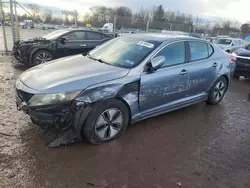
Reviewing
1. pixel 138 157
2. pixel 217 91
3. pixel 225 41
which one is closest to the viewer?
pixel 138 157

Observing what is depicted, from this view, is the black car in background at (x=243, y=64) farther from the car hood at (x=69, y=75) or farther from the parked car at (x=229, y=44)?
the car hood at (x=69, y=75)

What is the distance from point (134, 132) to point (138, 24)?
16.4 metres

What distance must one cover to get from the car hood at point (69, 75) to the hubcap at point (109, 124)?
19.4 inches

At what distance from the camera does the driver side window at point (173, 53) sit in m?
3.75

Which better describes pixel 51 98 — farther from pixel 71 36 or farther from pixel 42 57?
pixel 71 36

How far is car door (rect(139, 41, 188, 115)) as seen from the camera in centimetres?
347

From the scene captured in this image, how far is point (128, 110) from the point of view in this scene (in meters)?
3.38

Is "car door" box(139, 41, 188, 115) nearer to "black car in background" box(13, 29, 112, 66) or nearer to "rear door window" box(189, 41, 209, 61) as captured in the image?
"rear door window" box(189, 41, 209, 61)

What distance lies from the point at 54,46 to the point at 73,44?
709 mm

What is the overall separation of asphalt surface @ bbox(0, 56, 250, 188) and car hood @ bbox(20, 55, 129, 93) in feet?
2.75

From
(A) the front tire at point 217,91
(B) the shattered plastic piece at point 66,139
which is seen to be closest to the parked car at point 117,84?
(B) the shattered plastic piece at point 66,139

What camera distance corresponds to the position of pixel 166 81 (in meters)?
3.70

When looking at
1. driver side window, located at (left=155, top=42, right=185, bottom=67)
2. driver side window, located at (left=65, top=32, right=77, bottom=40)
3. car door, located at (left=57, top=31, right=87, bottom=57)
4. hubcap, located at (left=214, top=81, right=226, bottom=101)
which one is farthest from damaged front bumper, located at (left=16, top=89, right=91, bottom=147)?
driver side window, located at (left=65, top=32, right=77, bottom=40)

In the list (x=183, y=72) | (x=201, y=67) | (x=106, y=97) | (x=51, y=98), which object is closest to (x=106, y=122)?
(x=106, y=97)
